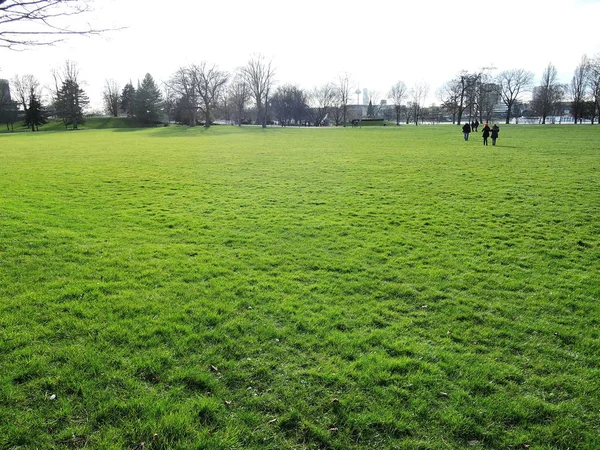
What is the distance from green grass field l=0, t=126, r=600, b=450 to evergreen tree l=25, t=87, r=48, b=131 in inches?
3591

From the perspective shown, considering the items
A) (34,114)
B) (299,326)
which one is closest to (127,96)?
(34,114)

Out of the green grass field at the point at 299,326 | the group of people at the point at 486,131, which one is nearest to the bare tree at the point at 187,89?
the group of people at the point at 486,131

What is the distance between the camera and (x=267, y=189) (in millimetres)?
15797

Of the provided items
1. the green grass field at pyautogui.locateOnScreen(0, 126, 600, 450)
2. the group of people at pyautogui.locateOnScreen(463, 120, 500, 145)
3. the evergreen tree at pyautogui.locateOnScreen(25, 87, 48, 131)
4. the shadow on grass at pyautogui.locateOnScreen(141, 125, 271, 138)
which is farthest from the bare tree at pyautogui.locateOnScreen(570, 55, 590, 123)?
the evergreen tree at pyautogui.locateOnScreen(25, 87, 48, 131)

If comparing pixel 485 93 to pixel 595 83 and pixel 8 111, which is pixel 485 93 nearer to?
pixel 595 83

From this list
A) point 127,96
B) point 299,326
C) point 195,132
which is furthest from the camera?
point 127,96

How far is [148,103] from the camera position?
8688 centimetres

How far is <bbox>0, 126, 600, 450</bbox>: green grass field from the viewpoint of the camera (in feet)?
12.6

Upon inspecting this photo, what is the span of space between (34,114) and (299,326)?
337ft

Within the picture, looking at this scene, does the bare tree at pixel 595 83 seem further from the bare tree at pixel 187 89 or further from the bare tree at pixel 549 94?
the bare tree at pixel 187 89

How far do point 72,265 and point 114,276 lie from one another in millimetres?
1076

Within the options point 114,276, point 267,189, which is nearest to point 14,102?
point 267,189

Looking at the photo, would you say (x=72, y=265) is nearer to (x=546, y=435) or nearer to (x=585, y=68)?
(x=546, y=435)

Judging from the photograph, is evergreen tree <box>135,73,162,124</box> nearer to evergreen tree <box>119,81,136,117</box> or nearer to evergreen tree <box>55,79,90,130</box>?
evergreen tree <box>119,81,136,117</box>
